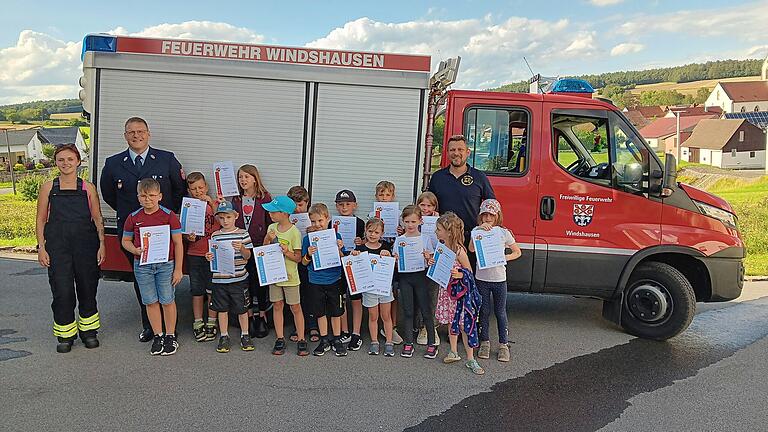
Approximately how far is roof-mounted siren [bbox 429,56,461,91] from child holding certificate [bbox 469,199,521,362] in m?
1.39

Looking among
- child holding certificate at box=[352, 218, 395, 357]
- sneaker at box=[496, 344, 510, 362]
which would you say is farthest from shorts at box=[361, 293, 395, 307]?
sneaker at box=[496, 344, 510, 362]

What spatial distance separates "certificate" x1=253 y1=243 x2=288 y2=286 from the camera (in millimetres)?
5117

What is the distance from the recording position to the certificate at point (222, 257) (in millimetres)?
5238

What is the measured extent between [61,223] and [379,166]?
2.90 metres

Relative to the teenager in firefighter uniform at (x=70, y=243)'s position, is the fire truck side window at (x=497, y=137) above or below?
above

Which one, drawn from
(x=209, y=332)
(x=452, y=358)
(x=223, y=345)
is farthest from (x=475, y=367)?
(x=209, y=332)

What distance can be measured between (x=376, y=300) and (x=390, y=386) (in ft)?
2.91

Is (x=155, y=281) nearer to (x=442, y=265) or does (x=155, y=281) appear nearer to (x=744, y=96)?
(x=442, y=265)

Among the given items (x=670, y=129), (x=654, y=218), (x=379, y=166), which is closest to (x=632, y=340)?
(x=654, y=218)

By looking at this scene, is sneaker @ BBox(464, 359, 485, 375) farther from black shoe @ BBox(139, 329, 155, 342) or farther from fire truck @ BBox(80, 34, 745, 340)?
black shoe @ BBox(139, 329, 155, 342)

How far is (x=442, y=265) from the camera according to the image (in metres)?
5.00

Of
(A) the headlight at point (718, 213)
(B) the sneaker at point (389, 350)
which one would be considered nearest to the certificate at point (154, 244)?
(B) the sneaker at point (389, 350)

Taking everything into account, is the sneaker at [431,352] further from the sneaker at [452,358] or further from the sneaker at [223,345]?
the sneaker at [223,345]

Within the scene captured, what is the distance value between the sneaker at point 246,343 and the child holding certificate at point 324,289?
600mm
